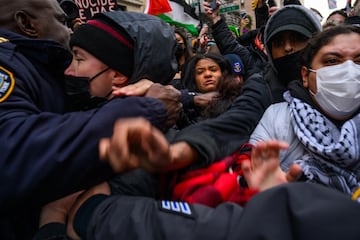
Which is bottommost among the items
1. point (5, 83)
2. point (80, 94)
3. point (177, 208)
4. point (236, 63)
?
point (236, 63)

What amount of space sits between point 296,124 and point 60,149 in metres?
1.38

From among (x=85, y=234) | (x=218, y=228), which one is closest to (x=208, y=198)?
(x=218, y=228)

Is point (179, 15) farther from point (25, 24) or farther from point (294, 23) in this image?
point (25, 24)

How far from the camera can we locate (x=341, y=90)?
196 centimetres

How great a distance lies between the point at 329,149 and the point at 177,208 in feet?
3.64

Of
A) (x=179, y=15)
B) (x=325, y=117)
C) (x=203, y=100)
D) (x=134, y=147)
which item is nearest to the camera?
(x=134, y=147)

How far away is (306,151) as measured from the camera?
1916 millimetres

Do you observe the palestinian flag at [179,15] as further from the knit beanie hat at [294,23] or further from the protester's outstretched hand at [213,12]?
the knit beanie hat at [294,23]

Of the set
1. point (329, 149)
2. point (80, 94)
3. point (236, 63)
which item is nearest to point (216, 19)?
point (236, 63)

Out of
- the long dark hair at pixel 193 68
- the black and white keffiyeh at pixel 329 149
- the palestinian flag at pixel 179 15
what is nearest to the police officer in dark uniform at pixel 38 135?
the black and white keffiyeh at pixel 329 149

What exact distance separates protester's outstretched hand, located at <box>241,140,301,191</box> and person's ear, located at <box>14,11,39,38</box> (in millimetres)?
1121

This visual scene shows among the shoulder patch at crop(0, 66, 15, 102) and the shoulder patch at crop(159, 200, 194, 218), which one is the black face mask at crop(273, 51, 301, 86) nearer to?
the shoulder patch at crop(159, 200, 194, 218)

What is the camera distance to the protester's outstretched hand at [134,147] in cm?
80

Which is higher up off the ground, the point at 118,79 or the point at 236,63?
the point at 118,79
